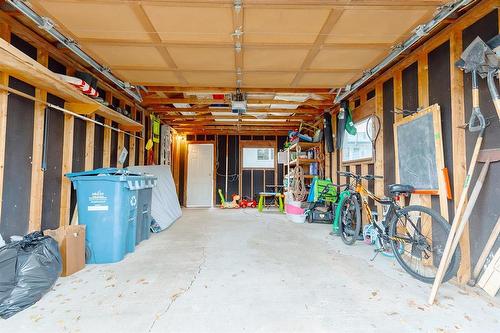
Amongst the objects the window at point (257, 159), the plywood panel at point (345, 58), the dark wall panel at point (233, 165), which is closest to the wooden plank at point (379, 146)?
the plywood panel at point (345, 58)

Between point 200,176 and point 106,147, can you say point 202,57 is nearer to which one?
point 106,147

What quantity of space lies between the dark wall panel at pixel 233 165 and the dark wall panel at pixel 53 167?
19.3 feet

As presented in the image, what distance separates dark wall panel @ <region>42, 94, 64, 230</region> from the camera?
2.74 meters

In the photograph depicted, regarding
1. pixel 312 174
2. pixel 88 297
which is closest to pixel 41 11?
pixel 88 297

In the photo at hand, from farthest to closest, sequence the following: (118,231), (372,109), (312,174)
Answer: (312,174) < (372,109) < (118,231)

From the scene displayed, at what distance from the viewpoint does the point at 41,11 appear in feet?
6.93

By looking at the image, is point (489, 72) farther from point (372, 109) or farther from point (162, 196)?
point (162, 196)

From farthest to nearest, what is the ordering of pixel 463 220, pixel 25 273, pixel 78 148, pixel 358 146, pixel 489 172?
pixel 358 146, pixel 78 148, pixel 489 172, pixel 463 220, pixel 25 273

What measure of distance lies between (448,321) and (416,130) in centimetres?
193

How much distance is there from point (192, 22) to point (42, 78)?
146cm

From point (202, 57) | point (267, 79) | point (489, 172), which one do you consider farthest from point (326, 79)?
point (489, 172)

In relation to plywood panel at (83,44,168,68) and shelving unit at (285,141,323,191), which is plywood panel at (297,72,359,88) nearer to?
plywood panel at (83,44,168,68)

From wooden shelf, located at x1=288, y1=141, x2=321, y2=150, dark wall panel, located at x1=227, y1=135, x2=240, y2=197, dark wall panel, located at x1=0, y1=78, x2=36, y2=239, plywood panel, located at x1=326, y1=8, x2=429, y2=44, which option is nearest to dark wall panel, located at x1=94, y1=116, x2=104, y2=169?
dark wall panel, located at x1=0, y1=78, x2=36, y2=239

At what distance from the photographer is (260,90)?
4.21m
